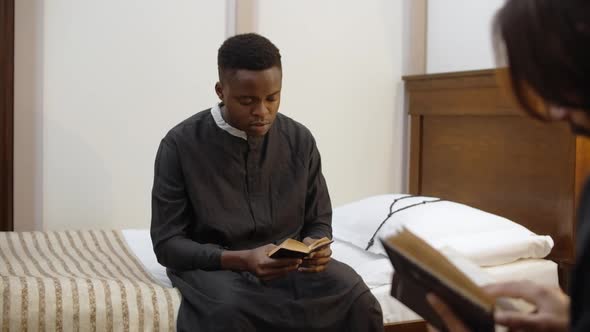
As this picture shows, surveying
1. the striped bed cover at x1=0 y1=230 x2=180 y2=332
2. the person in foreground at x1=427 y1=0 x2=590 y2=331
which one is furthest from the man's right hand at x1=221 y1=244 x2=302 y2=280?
Answer: the person in foreground at x1=427 y1=0 x2=590 y2=331

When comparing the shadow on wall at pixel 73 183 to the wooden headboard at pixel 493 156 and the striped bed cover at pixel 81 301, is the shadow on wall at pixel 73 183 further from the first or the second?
the wooden headboard at pixel 493 156

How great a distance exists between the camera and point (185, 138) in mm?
2201

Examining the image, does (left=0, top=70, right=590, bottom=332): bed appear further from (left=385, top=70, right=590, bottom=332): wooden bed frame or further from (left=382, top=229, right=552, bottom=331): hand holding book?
(left=382, top=229, right=552, bottom=331): hand holding book

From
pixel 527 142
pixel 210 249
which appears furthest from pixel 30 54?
pixel 527 142

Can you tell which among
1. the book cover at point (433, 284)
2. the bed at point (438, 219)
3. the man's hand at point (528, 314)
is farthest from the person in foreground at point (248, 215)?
the man's hand at point (528, 314)

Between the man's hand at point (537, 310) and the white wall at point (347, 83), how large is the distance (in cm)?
258

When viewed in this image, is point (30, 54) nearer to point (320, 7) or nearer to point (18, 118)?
point (18, 118)

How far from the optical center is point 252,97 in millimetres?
2109

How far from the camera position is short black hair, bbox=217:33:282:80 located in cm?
210

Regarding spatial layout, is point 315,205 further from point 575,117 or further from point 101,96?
point 101,96

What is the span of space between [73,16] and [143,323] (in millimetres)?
1878

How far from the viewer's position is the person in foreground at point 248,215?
1.95 metres

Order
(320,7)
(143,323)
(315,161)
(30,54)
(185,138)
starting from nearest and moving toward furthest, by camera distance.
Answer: (143,323), (185,138), (315,161), (30,54), (320,7)

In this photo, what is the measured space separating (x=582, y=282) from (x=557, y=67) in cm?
27
